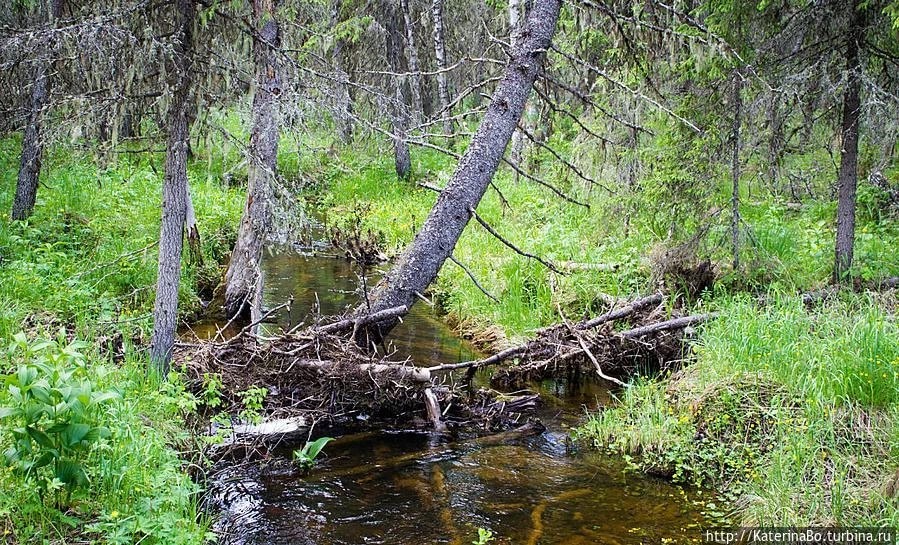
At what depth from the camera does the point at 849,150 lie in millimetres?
8477

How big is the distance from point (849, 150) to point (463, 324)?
569 cm

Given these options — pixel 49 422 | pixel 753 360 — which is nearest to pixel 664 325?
pixel 753 360

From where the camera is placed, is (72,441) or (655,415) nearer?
(72,441)

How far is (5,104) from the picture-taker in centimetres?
917

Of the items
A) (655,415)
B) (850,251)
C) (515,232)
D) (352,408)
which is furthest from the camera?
(515,232)

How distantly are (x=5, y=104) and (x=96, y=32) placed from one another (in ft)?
17.3

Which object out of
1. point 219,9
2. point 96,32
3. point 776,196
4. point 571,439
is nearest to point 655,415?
point 571,439

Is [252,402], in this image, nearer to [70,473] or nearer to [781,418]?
[70,473]

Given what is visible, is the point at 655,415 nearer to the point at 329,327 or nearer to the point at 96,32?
the point at 329,327

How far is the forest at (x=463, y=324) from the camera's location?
4734 millimetres

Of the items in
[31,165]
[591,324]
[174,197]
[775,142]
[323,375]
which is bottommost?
[323,375]

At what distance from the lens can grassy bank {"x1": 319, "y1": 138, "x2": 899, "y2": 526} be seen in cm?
489

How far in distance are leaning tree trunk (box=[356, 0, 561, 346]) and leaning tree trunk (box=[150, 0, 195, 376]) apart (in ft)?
6.42

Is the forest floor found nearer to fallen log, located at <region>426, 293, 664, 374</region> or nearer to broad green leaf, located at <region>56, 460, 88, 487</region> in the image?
broad green leaf, located at <region>56, 460, 88, 487</region>
